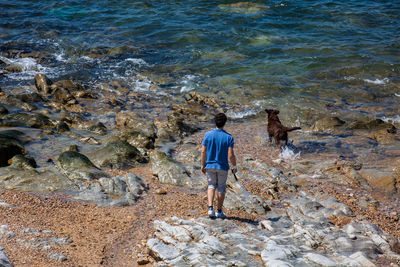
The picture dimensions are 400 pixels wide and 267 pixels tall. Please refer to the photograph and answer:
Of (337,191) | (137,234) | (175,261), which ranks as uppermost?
(175,261)

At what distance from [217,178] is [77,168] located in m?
3.92

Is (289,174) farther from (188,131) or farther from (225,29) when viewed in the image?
(225,29)

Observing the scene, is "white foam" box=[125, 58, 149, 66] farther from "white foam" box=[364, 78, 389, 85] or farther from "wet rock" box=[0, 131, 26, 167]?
"white foam" box=[364, 78, 389, 85]

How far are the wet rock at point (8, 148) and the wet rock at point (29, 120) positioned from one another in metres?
1.57

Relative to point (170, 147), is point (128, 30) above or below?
above

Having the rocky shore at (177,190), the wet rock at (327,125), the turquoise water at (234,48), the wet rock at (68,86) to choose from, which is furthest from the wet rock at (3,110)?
the wet rock at (327,125)

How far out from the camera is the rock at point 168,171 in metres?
8.70

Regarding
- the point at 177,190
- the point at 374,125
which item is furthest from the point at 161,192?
the point at 374,125

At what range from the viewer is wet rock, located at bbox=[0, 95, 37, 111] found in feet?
44.4

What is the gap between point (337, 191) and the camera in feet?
28.5

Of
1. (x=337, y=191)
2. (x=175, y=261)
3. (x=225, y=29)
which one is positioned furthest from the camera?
(x=225, y=29)

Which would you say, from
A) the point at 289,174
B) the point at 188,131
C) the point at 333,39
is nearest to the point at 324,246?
the point at 289,174

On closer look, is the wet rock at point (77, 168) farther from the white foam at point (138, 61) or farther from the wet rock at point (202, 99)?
the white foam at point (138, 61)

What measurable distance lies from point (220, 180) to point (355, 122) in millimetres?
7785
